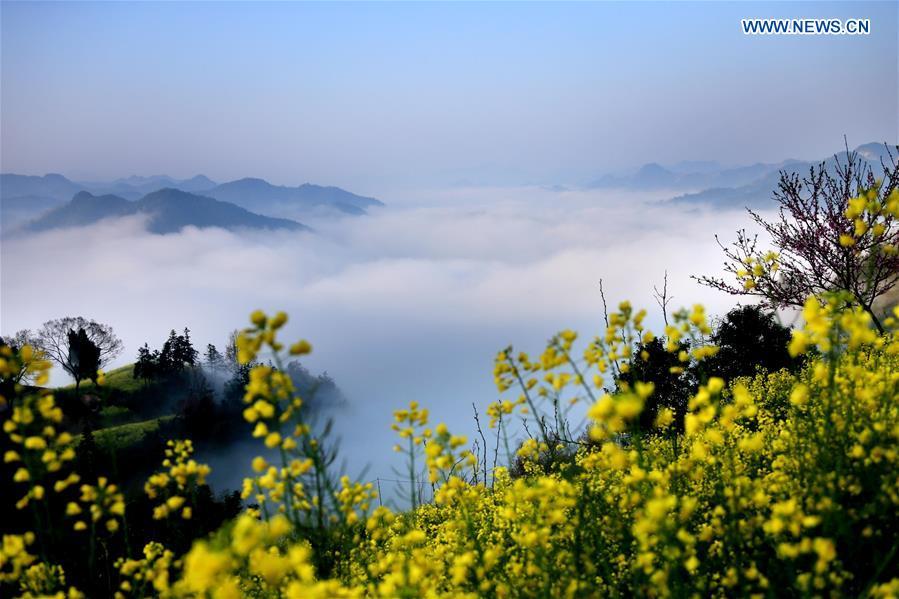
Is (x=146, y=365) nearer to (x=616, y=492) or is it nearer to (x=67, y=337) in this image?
(x=67, y=337)

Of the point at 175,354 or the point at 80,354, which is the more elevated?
the point at 80,354

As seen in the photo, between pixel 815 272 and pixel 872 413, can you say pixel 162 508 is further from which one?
pixel 815 272

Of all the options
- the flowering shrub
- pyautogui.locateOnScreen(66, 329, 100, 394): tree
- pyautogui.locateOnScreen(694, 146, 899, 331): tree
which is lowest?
pyautogui.locateOnScreen(66, 329, 100, 394): tree

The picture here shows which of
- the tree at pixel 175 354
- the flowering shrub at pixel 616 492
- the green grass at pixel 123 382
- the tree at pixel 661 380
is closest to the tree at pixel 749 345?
the tree at pixel 661 380

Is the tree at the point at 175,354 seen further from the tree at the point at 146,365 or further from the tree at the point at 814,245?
the tree at the point at 814,245

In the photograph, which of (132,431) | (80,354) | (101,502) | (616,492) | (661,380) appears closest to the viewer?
(101,502)

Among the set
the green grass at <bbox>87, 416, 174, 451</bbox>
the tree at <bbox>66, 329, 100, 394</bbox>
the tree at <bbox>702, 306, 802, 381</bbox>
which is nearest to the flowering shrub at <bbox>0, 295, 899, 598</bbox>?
the tree at <bbox>702, 306, 802, 381</bbox>

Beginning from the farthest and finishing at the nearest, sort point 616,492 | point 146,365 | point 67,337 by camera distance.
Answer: point 146,365, point 67,337, point 616,492

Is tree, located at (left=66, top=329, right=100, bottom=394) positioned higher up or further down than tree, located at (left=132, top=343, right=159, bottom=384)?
higher up

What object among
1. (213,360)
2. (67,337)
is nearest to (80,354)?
(67,337)

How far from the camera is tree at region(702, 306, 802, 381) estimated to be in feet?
64.2

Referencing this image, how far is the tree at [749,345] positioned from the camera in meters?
19.6

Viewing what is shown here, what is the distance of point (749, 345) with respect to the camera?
20.0 meters

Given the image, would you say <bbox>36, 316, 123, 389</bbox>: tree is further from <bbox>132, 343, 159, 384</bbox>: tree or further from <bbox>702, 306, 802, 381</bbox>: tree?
<bbox>702, 306, 802, 381</bbox>: tree
